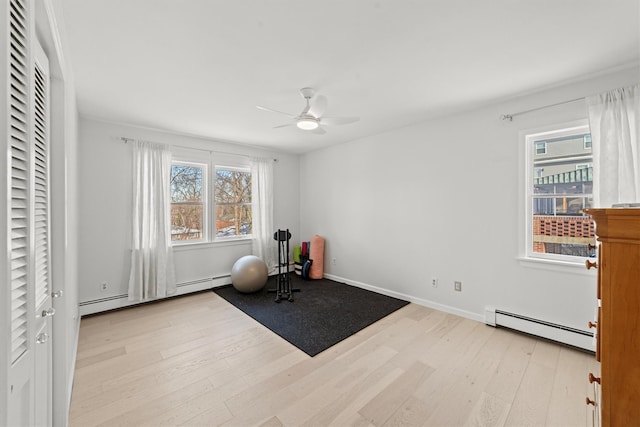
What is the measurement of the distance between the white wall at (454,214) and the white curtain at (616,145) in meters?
0.19

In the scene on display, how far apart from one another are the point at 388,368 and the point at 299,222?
12.5ft

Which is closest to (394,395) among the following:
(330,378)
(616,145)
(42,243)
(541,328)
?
(330,378)

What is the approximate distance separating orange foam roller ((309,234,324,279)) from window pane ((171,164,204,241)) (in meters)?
2.02

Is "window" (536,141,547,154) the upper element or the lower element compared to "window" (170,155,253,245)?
upper

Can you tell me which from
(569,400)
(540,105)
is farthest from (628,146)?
(569,400)

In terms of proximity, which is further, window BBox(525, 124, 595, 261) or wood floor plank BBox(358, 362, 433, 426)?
window BBox(525, 124, 595, 261)

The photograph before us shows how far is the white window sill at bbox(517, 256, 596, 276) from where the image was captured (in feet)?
8.32

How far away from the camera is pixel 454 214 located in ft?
11.1

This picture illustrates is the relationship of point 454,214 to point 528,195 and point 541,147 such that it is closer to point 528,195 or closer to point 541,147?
point 528,195

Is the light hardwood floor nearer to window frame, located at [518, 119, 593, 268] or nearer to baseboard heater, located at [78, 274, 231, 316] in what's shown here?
baseboard heater, located at [78, 274, 231, 316]

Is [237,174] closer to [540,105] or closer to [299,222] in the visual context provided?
[299,222]

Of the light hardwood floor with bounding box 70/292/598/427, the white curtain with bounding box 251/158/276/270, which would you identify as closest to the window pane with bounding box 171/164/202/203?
the white curtain with bounding box 251/158/276/270

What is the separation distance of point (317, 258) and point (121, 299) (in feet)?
10.0

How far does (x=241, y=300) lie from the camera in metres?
3.95
